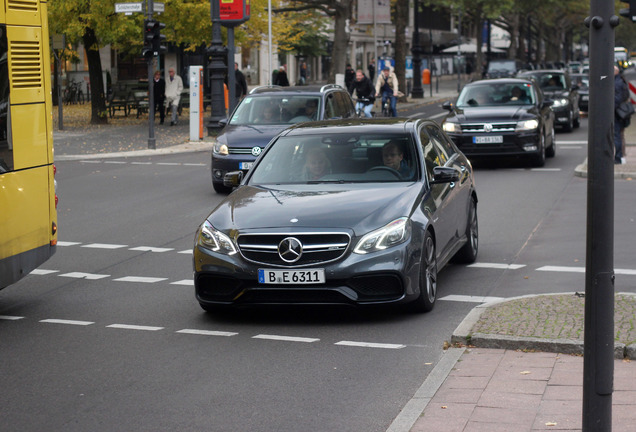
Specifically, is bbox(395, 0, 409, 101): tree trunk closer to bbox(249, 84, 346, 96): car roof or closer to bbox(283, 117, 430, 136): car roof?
bbox(249, 84, 346, 96): car roof

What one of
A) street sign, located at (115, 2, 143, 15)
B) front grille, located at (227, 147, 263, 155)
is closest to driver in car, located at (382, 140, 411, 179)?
front grille, located at (227, 147, 263, 155)

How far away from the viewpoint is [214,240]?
841 centimetres

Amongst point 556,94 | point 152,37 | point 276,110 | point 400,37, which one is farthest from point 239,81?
point 276,110

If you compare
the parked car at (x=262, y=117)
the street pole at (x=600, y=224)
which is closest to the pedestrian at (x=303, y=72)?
the parked car at (x=262, y=117)

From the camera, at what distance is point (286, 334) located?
8102 mm

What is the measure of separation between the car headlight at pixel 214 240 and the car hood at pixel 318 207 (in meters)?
0.06

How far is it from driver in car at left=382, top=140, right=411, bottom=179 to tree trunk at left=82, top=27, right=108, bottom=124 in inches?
1055

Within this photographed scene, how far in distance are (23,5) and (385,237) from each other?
3329 mm

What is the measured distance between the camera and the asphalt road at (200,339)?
241 inches

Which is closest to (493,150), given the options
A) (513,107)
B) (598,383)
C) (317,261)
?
(513,107)

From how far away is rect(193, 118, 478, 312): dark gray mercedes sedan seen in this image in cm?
815

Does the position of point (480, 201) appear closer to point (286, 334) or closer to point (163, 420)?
point (286, 334)

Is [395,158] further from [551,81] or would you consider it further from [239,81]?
[239,81]

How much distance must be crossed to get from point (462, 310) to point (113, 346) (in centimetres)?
275
